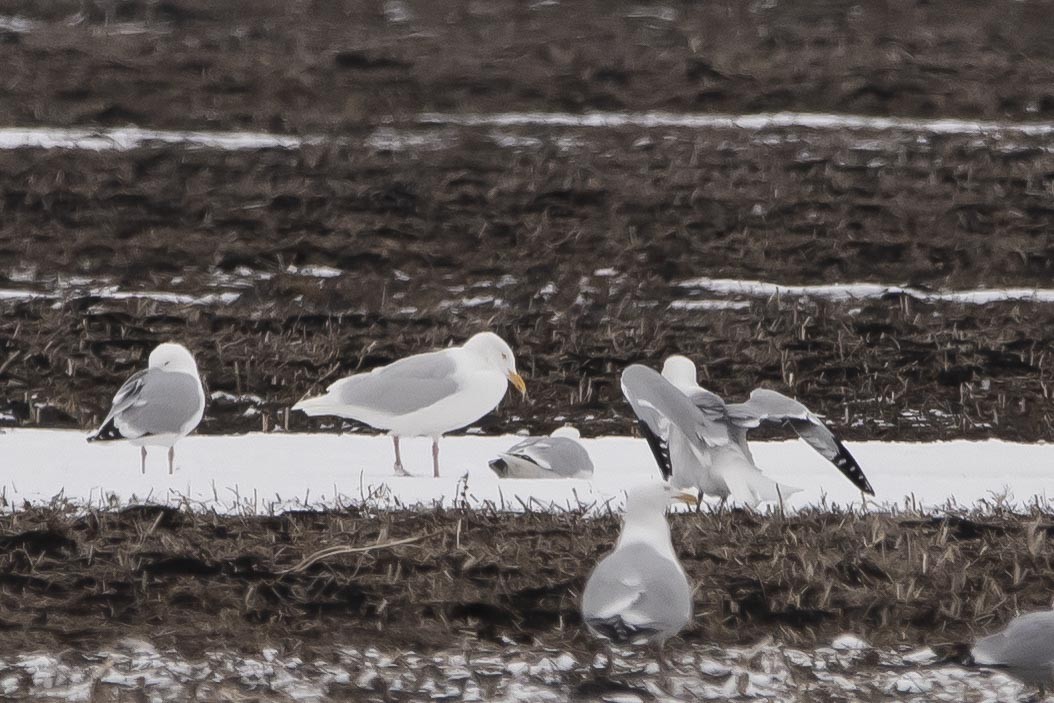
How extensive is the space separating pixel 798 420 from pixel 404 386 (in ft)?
5.56

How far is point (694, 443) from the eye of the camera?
5703mm

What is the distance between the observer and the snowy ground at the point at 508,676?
3.99m

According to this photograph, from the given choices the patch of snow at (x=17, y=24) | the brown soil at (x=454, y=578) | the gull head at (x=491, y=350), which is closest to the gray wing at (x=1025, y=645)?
the brown soil at (x=454, y=578)

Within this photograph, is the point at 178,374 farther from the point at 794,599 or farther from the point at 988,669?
the point at 988,669

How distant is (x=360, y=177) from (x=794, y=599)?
259 inches

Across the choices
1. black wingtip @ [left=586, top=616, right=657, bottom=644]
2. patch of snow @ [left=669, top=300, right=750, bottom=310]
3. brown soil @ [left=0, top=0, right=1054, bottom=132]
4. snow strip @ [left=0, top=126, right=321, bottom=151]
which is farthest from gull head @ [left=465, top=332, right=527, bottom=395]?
brown soil @ [left=0, top=0, right=1054, bottom=132]

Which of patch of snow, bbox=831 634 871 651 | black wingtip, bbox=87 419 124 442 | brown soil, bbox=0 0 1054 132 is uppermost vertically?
brown soil, bbox=0 0 1054 132

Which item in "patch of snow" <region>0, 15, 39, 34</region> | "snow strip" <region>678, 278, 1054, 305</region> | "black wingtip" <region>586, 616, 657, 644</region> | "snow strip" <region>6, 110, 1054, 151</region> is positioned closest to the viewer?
"black wingtip" <region>586, 616, 657, 644</region>

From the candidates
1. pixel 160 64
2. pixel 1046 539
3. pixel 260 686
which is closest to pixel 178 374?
pixel 260 686

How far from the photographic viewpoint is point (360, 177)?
10531 millimetres

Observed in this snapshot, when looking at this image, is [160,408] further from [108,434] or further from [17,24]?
[17,24]

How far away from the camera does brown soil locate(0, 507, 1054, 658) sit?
14.6 feet

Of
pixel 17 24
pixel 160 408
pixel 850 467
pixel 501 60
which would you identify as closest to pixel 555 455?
pixel 850 467

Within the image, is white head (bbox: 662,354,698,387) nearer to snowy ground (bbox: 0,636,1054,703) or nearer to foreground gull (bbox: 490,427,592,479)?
foreground gull (bbox: 490,427,592,479)
